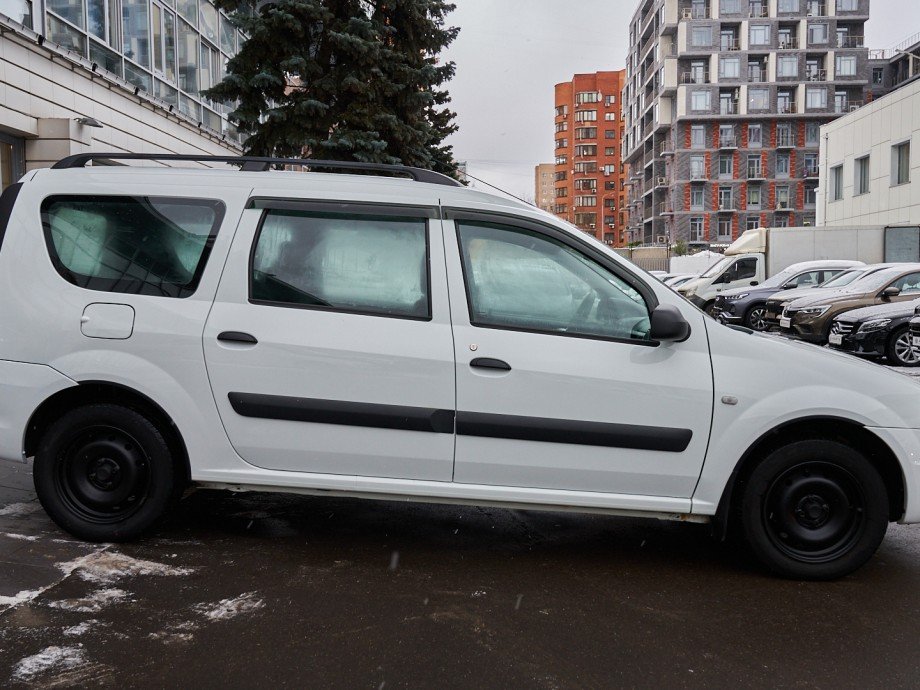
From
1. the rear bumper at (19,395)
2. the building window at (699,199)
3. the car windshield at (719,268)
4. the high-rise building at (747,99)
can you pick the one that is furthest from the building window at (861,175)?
the building window at (699,199)

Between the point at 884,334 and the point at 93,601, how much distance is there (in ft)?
40.8

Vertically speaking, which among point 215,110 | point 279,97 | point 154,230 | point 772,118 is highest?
point 772,118

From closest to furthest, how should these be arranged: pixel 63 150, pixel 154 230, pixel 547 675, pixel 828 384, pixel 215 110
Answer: pixel 547 675 < pixel 828 384 < pixel 154 230 < pixel 63 150 < pixel 215 110

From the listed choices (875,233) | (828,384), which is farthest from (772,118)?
(828,384)

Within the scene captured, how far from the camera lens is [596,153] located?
126375 millimetres

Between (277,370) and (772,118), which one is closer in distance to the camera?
(277,370)

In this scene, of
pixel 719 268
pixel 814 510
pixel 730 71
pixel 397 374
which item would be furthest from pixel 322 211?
pixel 730 71

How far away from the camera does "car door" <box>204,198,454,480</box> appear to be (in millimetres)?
3857

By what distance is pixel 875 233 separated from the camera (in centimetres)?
2652

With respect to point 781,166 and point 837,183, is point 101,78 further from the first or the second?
point 781,166

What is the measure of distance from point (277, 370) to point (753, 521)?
7.61 ft

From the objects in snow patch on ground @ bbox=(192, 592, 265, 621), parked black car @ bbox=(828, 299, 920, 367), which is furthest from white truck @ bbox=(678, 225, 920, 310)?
snow patch on ground @ bbox=(192, 592, 265, 621)

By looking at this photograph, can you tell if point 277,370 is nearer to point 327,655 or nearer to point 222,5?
point 327,655

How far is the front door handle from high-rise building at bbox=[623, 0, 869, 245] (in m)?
75.5
